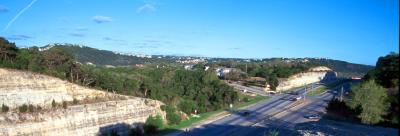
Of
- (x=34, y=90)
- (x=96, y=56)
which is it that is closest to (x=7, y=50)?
(x=34, y=90)

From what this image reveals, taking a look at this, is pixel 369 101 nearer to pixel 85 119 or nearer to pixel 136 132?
pixel 136 132

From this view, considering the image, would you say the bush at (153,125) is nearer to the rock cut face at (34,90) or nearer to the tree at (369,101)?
the rock cut face at (34,90)

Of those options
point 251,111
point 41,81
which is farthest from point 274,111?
point 41,81

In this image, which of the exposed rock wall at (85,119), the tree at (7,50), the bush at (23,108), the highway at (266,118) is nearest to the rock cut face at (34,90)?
the bush at (23,108)

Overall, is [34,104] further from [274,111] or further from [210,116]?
[274,111]

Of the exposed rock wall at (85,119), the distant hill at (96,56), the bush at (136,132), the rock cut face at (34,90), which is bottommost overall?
the bush at (136,132)

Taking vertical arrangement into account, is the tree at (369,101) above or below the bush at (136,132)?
above
